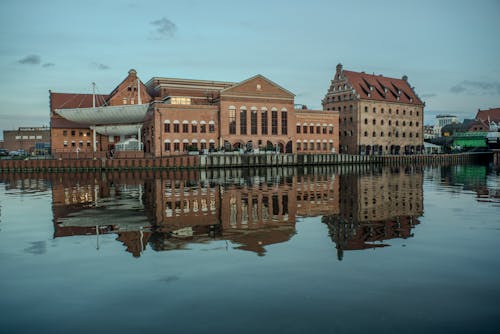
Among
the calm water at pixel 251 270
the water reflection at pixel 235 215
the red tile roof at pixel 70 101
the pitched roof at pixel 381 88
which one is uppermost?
the pitched roof at pixel 381 88

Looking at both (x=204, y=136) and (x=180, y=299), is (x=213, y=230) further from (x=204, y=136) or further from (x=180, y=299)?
(x=204, y=136)

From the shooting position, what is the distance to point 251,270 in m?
11.0

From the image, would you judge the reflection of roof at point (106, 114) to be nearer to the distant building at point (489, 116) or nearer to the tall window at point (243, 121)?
the tall window at point (243, 121)

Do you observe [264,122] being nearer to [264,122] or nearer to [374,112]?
[264,122]

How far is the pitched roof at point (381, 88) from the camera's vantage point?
296ft

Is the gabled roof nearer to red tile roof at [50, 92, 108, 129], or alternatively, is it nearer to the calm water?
red tile roof at [50, 92, 108, 129]

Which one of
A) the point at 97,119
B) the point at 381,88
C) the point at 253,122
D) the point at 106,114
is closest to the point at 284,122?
the point at 253,122

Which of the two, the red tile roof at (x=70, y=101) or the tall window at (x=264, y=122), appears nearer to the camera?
the tall window at (x=264, y=122)

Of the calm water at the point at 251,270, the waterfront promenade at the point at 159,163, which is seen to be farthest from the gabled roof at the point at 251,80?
the calm water at the point at 251,270

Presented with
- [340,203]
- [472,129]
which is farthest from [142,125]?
[472,129]

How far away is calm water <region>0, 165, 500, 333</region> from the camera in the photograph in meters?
8.02

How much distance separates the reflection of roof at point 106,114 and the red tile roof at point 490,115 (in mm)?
112505

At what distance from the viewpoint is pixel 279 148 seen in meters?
73.9

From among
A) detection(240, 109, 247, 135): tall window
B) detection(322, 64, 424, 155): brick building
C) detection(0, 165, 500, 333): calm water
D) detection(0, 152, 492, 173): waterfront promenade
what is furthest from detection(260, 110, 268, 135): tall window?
detection(0, 165, 500, 333): calm water
